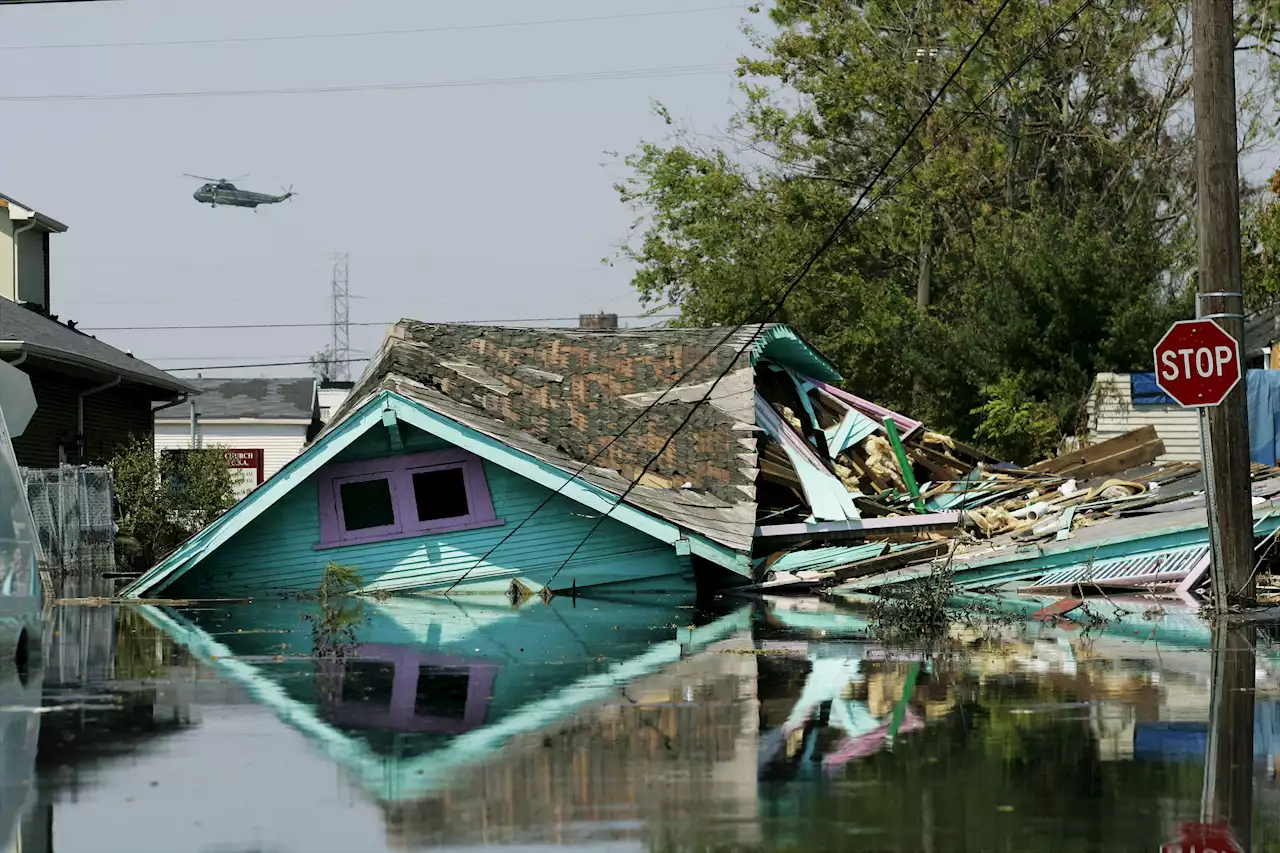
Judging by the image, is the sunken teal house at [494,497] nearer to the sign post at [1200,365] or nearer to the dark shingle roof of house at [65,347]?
the sign post at [1200,365]

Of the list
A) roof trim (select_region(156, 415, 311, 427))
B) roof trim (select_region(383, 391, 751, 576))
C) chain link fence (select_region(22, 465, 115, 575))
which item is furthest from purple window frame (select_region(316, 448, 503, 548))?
roof trim (select_region(156, 415, 311, 427))

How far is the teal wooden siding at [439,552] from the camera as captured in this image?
2214 cm

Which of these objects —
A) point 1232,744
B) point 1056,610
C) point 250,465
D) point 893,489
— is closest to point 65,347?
point 893,489

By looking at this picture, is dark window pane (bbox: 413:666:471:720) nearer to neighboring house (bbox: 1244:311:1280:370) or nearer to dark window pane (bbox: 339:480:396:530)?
dark window pane (bbox: 339:480:396:530)

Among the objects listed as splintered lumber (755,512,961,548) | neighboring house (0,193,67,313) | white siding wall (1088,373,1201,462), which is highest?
neighboring house (0,193,67,313)

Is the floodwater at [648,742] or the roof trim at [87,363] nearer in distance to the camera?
the floodwater at [648,742]

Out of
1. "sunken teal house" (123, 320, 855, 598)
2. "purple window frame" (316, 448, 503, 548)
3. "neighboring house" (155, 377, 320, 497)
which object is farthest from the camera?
"neighboring house" (155, 377, 320, 497)

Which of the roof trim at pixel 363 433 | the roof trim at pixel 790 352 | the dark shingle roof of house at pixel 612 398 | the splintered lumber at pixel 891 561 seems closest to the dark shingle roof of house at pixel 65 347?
the dark shingle roof of house at pixel 612 398

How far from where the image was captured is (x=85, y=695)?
11.1 metres

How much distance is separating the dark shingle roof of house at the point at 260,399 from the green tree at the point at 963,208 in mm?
18342

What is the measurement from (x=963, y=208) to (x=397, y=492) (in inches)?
1335

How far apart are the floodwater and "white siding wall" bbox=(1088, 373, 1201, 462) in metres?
22.4

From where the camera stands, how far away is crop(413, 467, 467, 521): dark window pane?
22.8m

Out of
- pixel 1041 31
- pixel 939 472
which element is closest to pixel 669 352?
pixel 939 472
